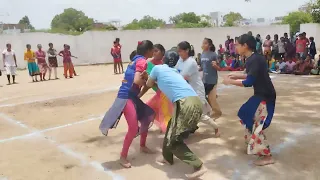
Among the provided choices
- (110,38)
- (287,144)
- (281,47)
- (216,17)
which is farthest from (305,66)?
(216,17)

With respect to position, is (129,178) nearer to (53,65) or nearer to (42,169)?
(42,169)

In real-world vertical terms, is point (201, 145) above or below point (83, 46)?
below

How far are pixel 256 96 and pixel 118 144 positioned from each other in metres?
2.37

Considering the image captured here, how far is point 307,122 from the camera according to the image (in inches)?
244

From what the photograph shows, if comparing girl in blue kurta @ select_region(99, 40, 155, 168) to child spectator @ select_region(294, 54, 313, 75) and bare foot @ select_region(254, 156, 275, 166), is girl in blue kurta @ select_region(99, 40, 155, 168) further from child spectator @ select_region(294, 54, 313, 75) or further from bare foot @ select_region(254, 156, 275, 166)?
child spectator @ select_region(294, 54, 313, 75)

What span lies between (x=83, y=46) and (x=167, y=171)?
61.5ft

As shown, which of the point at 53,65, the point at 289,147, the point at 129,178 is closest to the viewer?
the point at 129,178

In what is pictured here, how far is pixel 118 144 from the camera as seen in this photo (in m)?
5.53

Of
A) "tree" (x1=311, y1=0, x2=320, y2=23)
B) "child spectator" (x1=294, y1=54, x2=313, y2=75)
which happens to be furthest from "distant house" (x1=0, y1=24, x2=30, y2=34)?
"tree" (x1=311, y1=0, x2=320, y2=23)

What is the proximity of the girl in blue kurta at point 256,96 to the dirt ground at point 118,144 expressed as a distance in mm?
329

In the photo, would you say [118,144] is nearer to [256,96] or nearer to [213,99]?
[213,99]

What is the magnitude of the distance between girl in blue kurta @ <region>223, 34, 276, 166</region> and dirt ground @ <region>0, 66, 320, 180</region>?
0.33m

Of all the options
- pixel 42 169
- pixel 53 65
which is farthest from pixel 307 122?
pixel 53 65

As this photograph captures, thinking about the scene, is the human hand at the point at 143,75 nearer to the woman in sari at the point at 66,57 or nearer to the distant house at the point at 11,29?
the woman in sari at the point at 66,57
